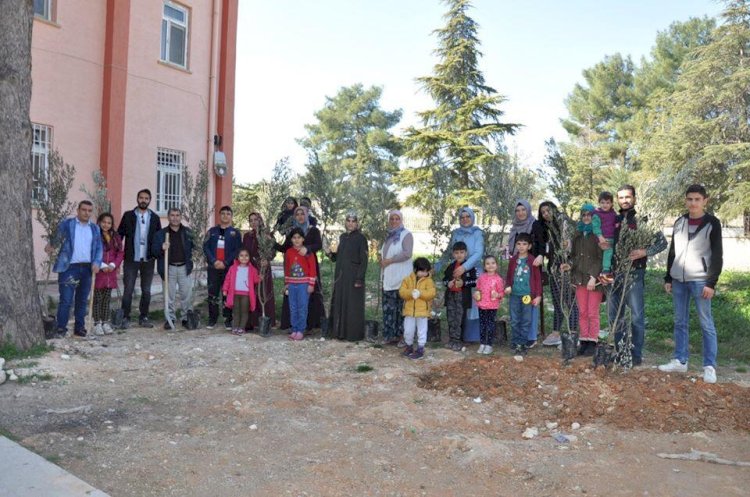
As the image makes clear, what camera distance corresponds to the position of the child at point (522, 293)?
7.86m

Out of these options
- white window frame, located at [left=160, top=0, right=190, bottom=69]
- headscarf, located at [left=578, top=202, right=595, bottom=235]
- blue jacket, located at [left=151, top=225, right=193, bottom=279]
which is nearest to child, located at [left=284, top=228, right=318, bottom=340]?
blue jacket, located at [left=151, top=225, right=193, bottom=279]

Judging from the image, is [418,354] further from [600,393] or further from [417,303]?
[600,393]

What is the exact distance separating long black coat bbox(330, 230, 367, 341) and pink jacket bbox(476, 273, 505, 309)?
5.28 ft

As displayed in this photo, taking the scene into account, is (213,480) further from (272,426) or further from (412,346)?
(412,346)

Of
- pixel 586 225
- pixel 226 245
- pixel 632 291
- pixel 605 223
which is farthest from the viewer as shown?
pixel 226 245

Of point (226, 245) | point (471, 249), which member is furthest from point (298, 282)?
point (471, 249)

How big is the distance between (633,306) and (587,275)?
2.04 feet

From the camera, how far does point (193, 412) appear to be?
5.45m

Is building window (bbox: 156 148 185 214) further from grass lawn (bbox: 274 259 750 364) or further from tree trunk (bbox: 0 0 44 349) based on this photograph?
tree trunk (bbox: 0 0 44 349)

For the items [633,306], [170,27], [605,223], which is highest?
[170,27]

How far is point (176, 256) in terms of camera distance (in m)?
9.29

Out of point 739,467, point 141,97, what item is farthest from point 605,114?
point 739,467

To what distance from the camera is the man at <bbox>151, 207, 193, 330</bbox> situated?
912cm

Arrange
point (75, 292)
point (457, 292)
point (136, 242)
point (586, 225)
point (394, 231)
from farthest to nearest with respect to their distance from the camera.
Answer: point (136, 242) < point (394, 231) < point (75, 292) < point (457, 292) < point (586, 225)
